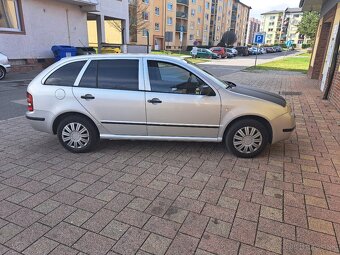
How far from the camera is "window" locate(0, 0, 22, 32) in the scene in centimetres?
1400

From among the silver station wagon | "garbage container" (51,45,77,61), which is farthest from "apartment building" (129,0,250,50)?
the silver station wagon

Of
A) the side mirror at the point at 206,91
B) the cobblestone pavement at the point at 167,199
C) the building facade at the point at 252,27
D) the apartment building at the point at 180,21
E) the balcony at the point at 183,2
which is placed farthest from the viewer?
the building facade at the point at 252,27

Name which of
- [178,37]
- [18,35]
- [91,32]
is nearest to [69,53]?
[18,35]

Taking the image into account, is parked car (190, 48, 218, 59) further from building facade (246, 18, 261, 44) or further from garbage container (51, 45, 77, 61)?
building facade (246, 18, 261, 44)

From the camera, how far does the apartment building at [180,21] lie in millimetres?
43375

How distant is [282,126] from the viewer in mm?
4184

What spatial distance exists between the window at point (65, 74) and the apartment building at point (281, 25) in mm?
113606

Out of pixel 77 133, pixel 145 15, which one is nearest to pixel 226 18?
pixel 145 15

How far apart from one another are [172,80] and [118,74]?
85cm

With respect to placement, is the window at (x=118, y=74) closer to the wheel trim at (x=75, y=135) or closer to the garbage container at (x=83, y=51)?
the wheel trim at (x=75, y=135)

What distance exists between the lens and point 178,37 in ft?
176

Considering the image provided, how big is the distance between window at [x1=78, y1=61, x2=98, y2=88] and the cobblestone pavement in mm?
1115

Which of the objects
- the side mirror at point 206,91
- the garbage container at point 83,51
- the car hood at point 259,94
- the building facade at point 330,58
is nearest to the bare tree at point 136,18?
the garbage container at point 83,51

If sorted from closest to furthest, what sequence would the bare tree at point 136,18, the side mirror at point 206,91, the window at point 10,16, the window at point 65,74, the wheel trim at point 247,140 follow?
1. the side mirror at point 206,91
2. the wheel trim at point 247,140
3. the window at point 65,74
4. the window at point 10,16
5. the bare tree at point 136,18
